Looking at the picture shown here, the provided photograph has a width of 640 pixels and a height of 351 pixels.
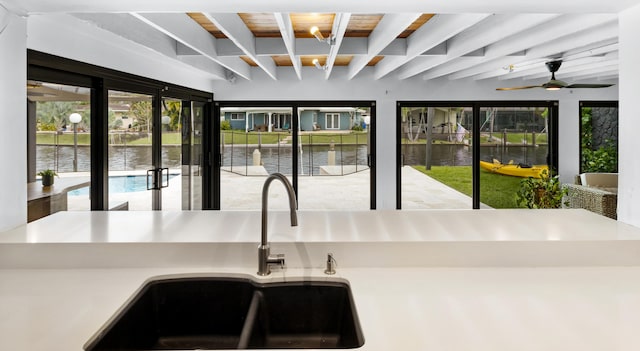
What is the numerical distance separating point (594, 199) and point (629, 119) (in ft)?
12.4

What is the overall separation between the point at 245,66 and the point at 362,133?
1.92 m

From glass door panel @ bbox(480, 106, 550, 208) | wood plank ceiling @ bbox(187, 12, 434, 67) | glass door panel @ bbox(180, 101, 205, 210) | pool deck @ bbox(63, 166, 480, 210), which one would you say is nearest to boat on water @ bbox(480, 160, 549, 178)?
glass door panel @ bbox(480, 106, 550, 208)

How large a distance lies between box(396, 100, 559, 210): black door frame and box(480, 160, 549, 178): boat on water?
158 mm

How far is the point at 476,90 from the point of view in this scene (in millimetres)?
6066

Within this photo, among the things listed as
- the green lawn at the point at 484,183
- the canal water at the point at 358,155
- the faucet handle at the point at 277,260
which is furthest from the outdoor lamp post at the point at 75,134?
the green lawn at the point at 484,183

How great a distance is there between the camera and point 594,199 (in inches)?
196

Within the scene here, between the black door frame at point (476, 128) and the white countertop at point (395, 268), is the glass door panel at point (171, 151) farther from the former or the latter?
the black door frame at point (476, 128)

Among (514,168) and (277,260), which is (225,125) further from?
(277,260)

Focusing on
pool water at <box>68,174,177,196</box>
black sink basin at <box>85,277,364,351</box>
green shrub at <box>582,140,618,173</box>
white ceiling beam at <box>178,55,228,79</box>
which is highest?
white ceiling beam at <box>178,55,228,79</box>

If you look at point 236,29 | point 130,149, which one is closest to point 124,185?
point 130,149

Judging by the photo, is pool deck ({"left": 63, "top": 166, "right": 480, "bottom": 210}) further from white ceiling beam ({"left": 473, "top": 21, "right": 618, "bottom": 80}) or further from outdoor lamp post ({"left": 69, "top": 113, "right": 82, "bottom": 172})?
outdoor lamp post ({"left": 69, "top": 113, "right": 82, "bottom": 172})

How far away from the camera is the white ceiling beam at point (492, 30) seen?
2.87m

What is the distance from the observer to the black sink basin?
146 centimetres

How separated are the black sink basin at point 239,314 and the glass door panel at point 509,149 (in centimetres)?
530
